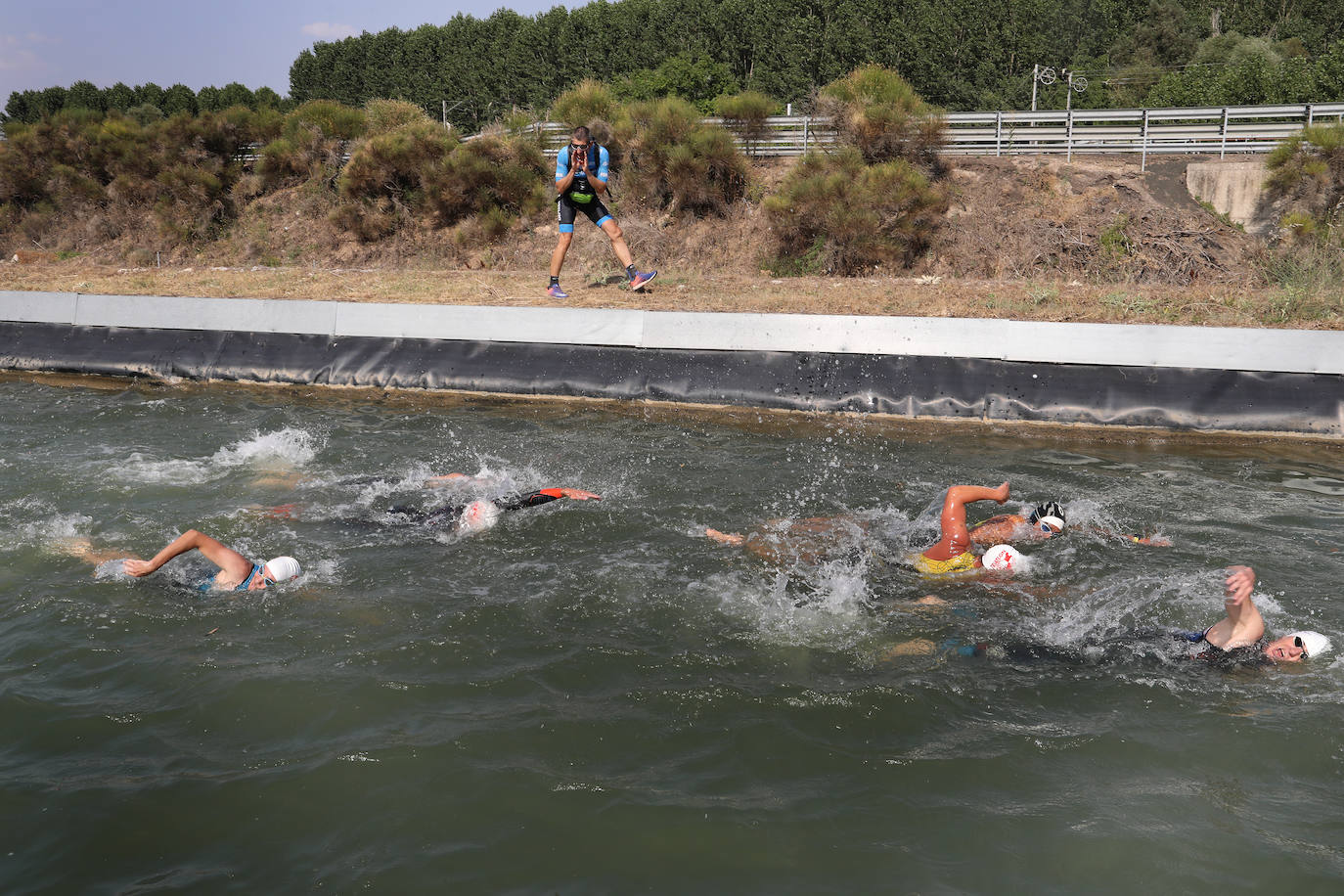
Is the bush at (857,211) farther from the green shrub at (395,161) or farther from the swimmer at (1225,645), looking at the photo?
the swimmer at (1225,645)

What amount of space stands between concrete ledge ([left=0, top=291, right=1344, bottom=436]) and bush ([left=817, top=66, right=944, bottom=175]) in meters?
9.16

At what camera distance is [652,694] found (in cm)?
586

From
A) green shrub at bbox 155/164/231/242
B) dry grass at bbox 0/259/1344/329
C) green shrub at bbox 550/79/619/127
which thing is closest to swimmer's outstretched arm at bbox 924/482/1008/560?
dry grass at bbox 0/259/1344/329

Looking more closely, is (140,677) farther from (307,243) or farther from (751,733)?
(307,243)

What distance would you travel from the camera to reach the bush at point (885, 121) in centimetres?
1977

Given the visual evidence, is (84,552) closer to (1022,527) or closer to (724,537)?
(724,537)

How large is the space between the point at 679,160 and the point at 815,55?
3081 centimetres

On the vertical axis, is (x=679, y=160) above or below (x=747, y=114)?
below

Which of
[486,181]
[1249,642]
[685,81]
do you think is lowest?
[1249,642]

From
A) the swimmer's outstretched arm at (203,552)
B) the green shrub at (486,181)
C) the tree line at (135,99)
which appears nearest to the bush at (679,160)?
the green shrub at (486,181)

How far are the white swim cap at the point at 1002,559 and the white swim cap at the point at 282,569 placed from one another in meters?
5.33

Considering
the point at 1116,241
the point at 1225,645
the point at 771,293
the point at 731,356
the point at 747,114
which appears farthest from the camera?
the point at 747,114

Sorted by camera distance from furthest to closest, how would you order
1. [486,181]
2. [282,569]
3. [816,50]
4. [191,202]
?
[816,50] → [191,202] → [486,181] → [282,569]

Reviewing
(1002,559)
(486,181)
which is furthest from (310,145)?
(1002,559)
